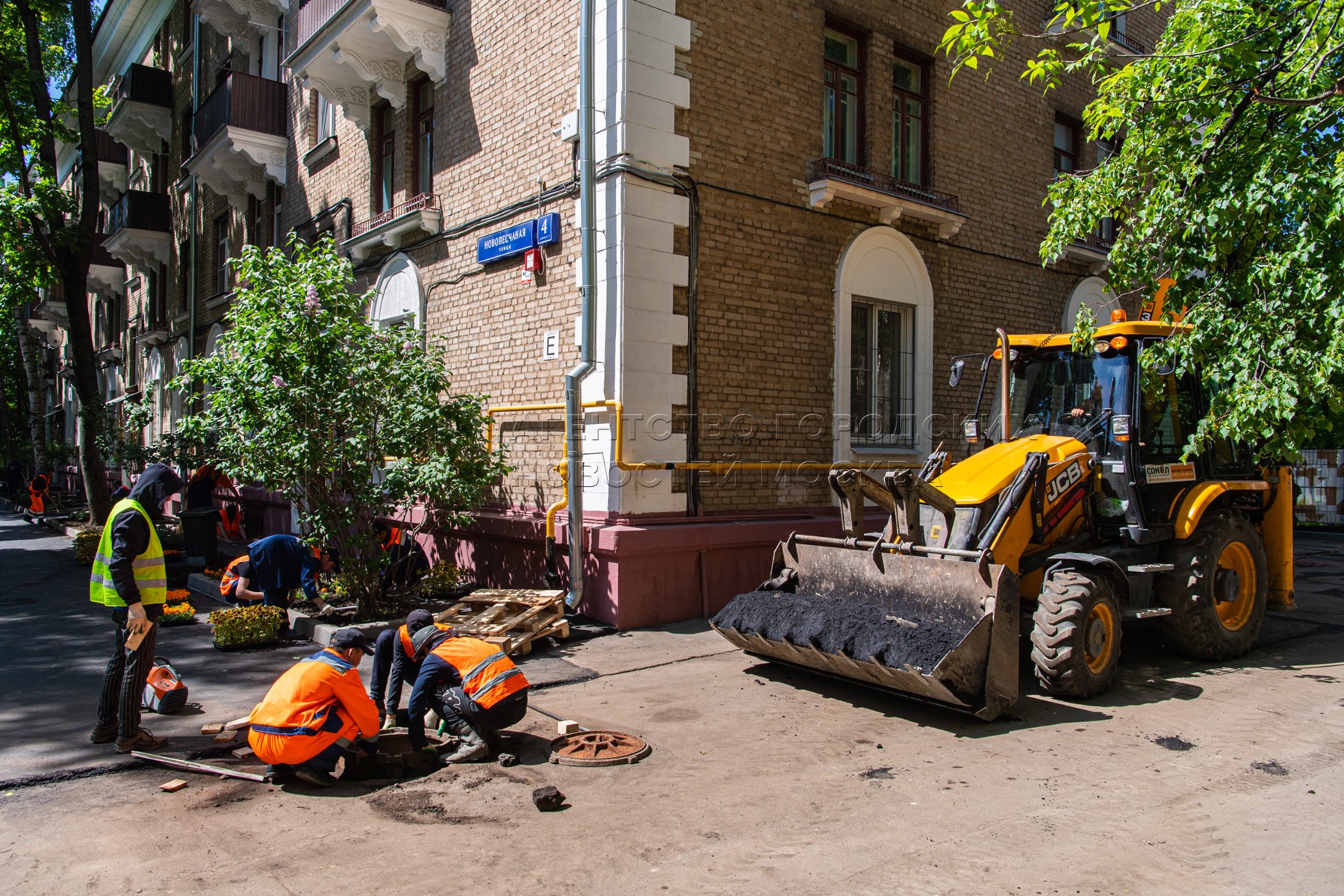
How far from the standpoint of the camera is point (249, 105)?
1559 cm

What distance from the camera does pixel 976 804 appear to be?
14.6ft

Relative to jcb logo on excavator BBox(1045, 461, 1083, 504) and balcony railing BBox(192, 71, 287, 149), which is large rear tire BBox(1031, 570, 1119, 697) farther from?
balcony railing BBox(192, 71, 287, 149)

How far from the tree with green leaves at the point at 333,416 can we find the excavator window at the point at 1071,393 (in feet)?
17.0

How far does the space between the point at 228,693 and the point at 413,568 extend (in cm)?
324

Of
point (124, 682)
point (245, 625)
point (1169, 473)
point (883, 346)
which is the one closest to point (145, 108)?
point (245, 625)

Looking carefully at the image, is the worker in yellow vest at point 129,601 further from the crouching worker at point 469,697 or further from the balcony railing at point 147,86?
the balcony railing at point 147,86

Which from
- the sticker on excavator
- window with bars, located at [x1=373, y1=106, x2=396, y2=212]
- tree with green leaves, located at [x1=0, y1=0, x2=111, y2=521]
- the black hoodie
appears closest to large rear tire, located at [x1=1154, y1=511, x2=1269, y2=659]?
the sticker on excavator

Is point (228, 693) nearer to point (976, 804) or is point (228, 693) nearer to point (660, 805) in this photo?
point (660, 805)

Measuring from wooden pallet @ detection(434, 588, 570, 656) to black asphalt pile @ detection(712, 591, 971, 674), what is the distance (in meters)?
1.87

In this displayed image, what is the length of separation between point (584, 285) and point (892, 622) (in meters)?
4.65

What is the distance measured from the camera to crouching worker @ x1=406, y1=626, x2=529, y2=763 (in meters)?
5.21

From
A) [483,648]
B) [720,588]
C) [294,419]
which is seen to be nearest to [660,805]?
[483,648]

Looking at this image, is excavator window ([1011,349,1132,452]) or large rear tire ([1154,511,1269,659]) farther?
excavator window ([1011,349,1132,452])

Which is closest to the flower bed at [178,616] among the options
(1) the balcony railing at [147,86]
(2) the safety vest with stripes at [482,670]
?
(2) the safety vest with stripes at [482,670]
